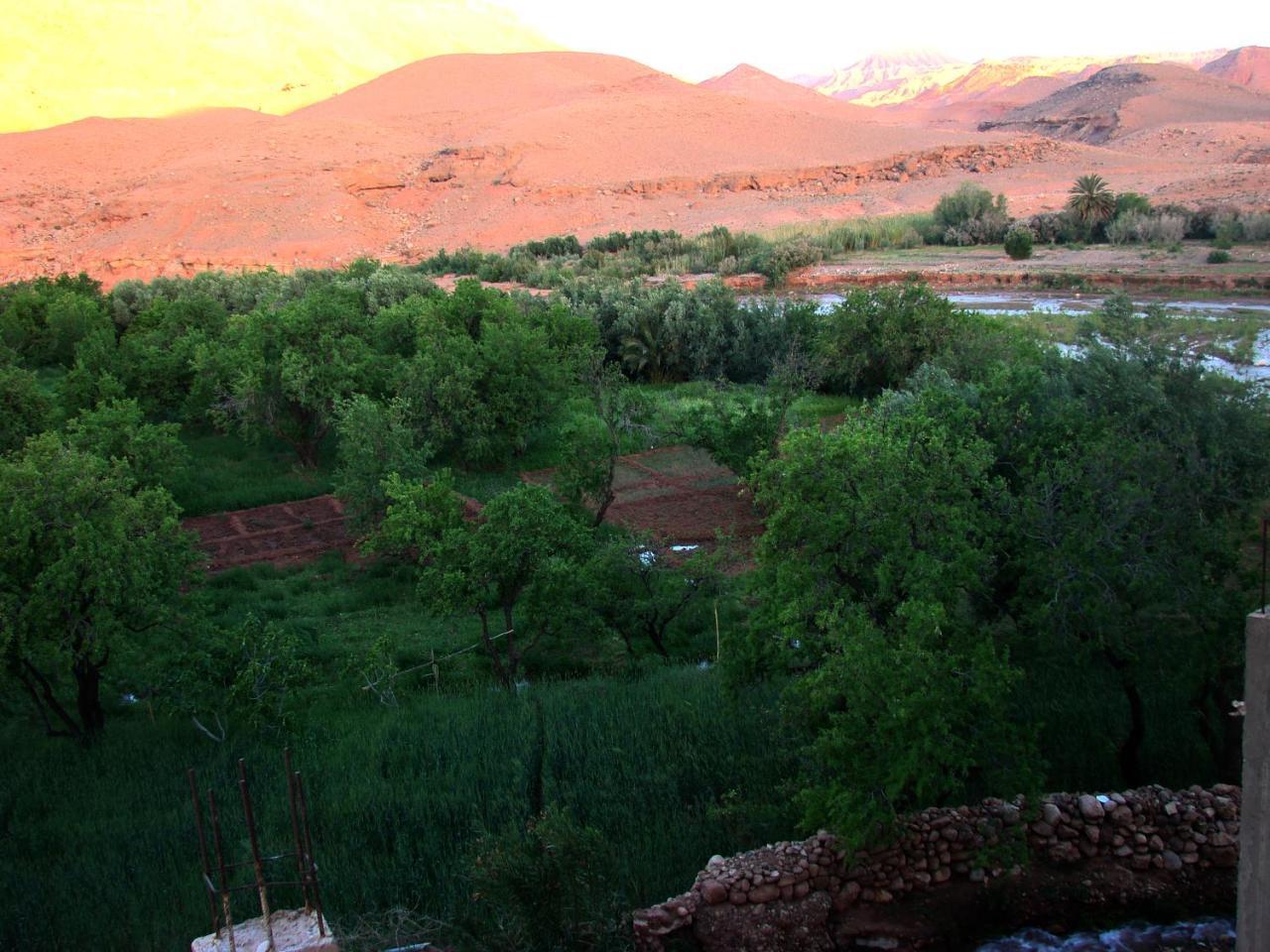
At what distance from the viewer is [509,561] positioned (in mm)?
11688

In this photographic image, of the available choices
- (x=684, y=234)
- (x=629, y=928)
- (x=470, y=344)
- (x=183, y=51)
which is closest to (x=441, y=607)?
(x=629, y=928)

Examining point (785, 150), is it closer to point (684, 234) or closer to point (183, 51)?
point (684, 234)

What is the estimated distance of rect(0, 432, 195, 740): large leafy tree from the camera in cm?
1009

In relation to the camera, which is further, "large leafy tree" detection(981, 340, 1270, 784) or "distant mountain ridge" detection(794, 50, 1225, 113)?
"distant mountain ridge" detection(794, 50, 1225, 113)

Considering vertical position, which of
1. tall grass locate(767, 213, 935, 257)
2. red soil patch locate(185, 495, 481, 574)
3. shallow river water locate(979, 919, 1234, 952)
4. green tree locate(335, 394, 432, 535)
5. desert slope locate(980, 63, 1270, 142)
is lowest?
shallow river water locate(979, 919, 1234, 952)

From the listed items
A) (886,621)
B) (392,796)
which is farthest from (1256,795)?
(392,796)

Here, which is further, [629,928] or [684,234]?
[684,234]

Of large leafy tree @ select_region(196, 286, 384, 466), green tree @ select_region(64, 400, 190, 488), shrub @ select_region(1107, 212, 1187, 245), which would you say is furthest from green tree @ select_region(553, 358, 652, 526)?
shrub @ select_region(1107, 212, 1187, 245)

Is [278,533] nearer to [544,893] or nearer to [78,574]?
[78,574]

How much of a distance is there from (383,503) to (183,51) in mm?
101790

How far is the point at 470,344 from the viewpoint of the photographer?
69.0 ft

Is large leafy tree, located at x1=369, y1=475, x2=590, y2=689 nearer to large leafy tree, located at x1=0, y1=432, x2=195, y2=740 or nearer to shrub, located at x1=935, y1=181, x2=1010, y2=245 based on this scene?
large leafy tree, located at x1=0, y1=432, x2=195, y2=740

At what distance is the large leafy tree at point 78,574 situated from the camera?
10.1 metres

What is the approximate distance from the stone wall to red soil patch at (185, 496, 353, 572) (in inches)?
424
